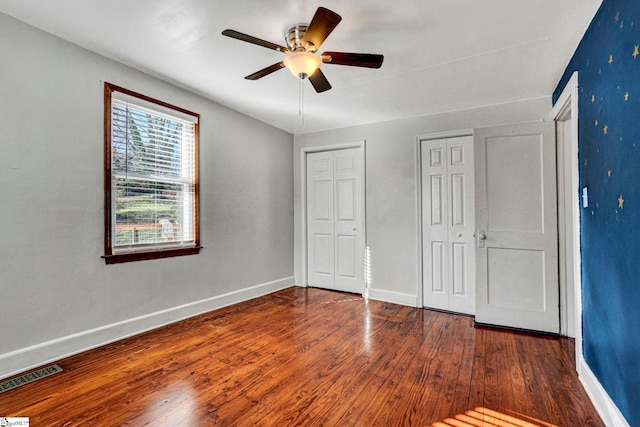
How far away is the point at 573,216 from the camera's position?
2352 mm

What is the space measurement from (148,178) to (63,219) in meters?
0.78

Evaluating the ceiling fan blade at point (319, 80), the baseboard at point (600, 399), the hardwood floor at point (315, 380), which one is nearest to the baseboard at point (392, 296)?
the hardwood floor at point (315, 380)

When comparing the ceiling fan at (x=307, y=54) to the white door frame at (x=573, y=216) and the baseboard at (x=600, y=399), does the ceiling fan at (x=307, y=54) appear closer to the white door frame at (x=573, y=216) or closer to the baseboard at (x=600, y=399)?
the white door frame at (x=573, y=216)

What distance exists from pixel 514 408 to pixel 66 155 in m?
3.61

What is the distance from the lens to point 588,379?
6.68ft

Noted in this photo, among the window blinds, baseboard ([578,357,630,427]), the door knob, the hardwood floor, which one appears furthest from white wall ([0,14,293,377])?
baseboard ([578,357,630,427])

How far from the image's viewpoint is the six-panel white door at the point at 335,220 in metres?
4.53

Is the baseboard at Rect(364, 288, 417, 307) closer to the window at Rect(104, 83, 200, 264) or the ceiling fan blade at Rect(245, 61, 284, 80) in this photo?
the window at Rect(104, 83, 200, 264)

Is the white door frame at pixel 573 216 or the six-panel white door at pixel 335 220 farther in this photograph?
A: the six-panel white door at pixel 335 220

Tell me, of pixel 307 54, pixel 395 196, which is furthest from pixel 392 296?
pixel 307 54

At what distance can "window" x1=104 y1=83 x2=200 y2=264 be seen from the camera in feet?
9.07

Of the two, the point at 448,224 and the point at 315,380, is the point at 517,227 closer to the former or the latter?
the point at 448,224

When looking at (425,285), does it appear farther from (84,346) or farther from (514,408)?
(84,346)

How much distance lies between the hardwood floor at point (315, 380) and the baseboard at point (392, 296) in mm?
649
